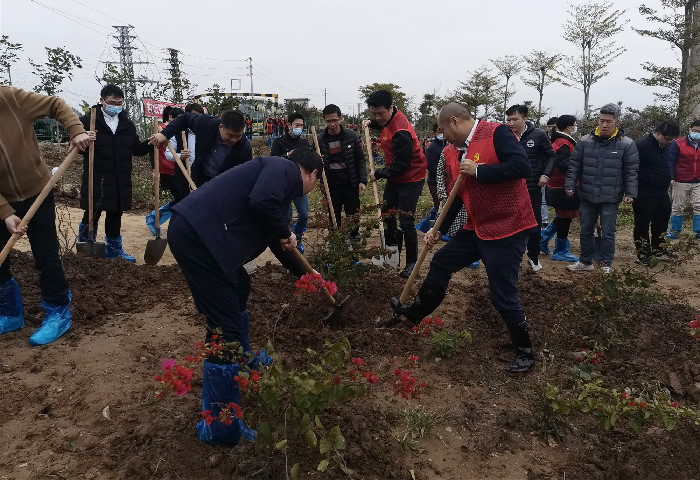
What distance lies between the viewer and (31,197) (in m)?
3.69

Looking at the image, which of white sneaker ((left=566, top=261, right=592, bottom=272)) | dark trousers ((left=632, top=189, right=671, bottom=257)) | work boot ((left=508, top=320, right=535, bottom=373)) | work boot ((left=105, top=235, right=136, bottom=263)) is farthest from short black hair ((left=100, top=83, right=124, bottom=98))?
dark trousers ((left=632, top=189, right=671, bottom=257))

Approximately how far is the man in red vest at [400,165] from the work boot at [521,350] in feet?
6.78

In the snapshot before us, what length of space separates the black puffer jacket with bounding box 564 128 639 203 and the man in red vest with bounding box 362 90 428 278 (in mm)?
2125

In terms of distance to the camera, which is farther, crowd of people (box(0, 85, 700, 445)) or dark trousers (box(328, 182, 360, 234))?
dark trousers (box(328, 182, 360, 234))

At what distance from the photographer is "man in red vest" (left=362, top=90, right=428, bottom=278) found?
5363 millimetres

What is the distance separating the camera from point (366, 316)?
429 centimetres

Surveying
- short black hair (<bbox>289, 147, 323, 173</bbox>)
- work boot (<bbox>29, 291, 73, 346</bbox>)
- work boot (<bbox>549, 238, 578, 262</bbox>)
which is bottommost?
work boot (<bbox>29, 291, 73, 346</bbox>)

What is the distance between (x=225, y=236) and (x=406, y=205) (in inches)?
134

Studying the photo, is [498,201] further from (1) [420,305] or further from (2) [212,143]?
(2) [212,143]

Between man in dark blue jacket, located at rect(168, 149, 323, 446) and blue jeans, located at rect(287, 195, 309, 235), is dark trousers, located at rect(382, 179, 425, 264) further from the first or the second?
man in dark blue jacket, located at rect(168, 149, 323, 446)

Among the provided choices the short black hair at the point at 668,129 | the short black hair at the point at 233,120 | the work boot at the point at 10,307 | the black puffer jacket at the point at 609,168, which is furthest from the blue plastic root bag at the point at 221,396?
the short black hair at the point at 668,129

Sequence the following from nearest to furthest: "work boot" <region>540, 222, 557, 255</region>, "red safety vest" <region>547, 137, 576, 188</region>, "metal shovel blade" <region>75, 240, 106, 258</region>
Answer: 1. "metal shovel blade" <region>75, 240, 106, 258</region>
2. "red safety vest" <region>547, 137, 576, 188</region>
3. "work boot" <region>540, 222, 557, 255</region>

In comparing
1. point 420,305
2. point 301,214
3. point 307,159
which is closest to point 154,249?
point 301,214

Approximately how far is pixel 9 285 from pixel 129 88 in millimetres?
13747
